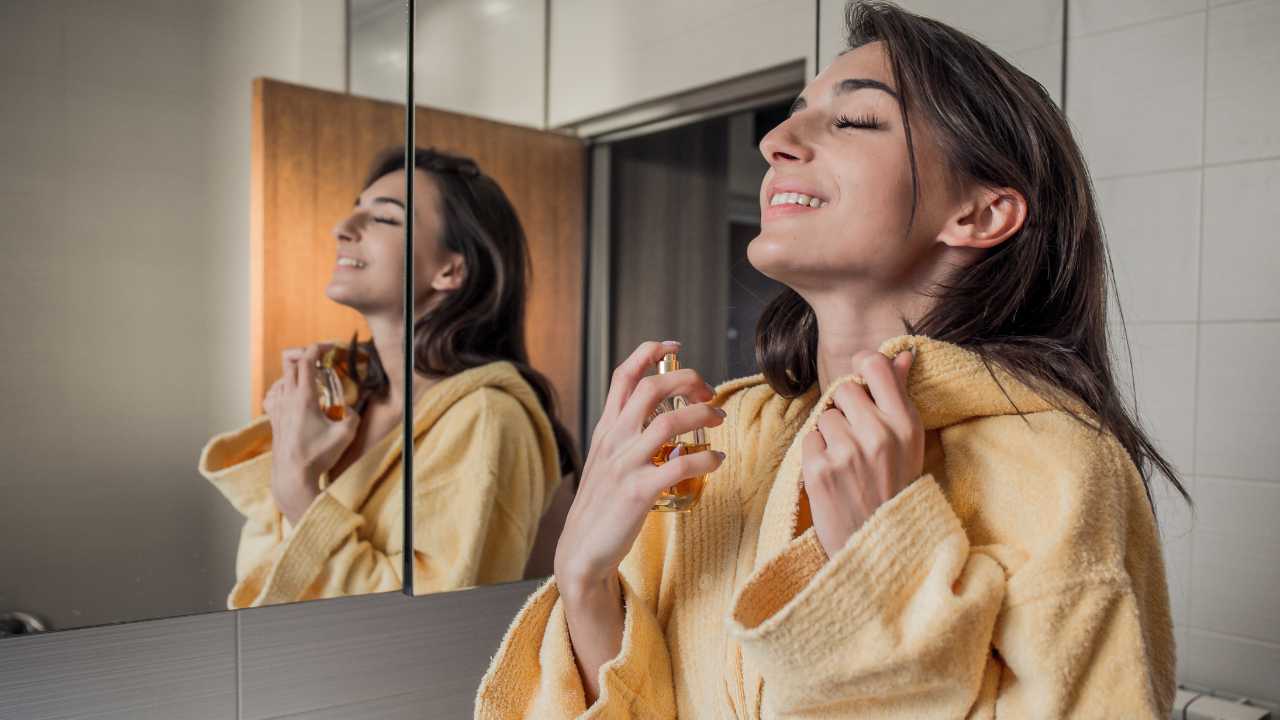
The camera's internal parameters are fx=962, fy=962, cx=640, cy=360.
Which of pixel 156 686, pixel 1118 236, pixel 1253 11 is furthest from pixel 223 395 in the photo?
pixel 1253 11

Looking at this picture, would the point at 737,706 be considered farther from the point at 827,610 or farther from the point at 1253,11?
the point at 1253,11

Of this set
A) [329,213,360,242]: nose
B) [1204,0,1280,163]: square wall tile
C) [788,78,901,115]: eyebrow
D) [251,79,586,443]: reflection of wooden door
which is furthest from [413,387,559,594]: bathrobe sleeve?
[1204,0,1280,163]: square wall tile

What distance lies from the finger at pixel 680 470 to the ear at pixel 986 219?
291 millimetres

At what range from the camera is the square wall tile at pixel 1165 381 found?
4.35 feet

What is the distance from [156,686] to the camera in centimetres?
112

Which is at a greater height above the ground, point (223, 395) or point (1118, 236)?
point (1118, 236)

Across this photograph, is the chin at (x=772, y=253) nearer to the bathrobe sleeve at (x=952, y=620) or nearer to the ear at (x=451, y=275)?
the bathrobe sleeve at (x=952, y=620)

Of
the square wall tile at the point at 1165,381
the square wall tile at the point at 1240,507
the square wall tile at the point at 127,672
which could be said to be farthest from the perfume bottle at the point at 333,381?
the square wall tile at the point at 1240,507

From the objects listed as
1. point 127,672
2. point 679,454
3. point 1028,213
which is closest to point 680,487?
point 679,454

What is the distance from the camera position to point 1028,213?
2.70ft

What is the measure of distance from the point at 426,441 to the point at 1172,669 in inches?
30.1

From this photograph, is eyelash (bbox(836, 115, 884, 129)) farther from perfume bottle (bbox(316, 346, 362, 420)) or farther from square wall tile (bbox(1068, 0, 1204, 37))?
square wall tile (bbox(1068, 0, 1204, 37))

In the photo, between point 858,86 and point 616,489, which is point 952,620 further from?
point 858,86

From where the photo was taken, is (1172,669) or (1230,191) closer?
(1172,669)
